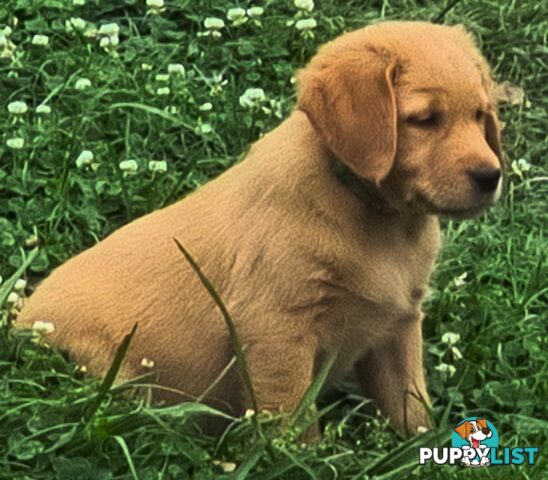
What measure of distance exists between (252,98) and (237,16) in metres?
0.72

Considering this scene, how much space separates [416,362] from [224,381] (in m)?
0.71

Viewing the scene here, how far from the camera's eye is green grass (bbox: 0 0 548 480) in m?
5.18

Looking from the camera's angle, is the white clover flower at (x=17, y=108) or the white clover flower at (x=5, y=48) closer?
the white clover flower at (x=17, y=108)

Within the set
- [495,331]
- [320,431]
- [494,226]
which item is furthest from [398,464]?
[494,226]

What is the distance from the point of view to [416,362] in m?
5.98

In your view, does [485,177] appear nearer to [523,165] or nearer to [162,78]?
[523,165]

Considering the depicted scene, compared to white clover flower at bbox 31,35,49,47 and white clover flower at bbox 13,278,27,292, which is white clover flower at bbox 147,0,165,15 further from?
white clover flower at bbox 13,278,27,292

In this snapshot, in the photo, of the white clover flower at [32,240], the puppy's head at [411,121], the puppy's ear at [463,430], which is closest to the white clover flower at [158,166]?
the white clover flower at [32,240]

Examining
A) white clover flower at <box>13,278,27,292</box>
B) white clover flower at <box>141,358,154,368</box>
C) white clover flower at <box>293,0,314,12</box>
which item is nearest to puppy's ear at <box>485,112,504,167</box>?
white clover flower at <box>141,358,154,368</box>

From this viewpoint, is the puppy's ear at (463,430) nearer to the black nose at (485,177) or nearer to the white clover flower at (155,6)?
the black nose at (485,177)

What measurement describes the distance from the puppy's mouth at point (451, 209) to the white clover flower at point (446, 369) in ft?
2.92

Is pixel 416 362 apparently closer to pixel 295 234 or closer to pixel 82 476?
pixel 295 234

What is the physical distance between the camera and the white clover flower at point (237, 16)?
26.2ft

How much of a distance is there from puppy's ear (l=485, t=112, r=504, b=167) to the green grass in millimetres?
901
